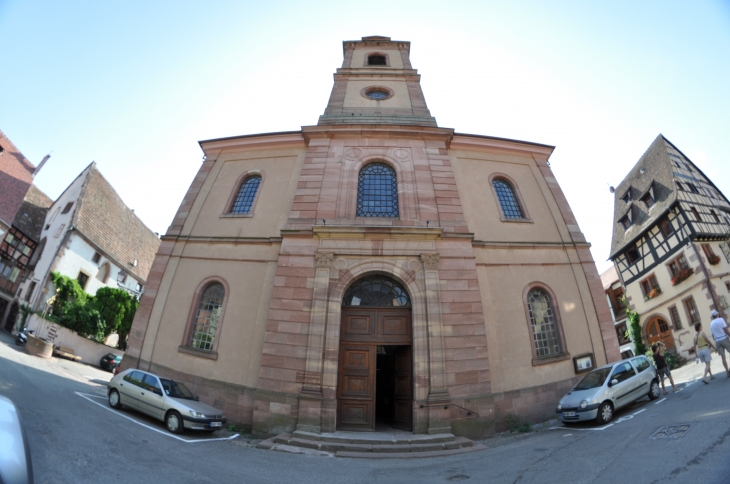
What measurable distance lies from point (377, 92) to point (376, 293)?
1144 centimetres

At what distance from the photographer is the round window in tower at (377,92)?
17.8 metres

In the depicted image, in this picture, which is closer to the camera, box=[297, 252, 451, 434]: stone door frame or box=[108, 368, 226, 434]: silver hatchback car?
box=[108, 368, 226, 434]: silver hatchback car

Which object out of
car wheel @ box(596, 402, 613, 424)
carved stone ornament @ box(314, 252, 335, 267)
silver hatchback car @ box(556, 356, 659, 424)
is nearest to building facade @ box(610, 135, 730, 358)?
silver hatchback car @ box(556, 356, 659, 424)

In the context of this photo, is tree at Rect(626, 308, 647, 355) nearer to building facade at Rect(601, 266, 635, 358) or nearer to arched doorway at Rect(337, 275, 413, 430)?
building facade at Rect(601, 266, 635, 358)

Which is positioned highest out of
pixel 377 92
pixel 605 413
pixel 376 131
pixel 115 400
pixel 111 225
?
pixel 377 92

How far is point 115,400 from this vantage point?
393 inches

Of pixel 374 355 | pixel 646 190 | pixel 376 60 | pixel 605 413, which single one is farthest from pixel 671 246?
pixel 374 355

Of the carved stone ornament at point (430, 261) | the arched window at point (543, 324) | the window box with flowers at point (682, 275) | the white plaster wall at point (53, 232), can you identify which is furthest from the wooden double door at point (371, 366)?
the white plaster wall at point (53, 232)

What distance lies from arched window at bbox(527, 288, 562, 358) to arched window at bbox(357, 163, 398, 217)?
5734mm

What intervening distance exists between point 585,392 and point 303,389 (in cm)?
755

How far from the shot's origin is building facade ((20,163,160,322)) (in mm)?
25016

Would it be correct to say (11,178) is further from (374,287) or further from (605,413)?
(605,413)

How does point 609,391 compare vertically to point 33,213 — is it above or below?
below

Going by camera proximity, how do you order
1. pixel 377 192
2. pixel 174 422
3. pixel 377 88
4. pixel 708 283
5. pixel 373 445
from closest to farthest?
1. pixel 373 445
2. pixel 174 422
3. pixel 377 192
4. pixel 377 88
5. pixel 708 283
